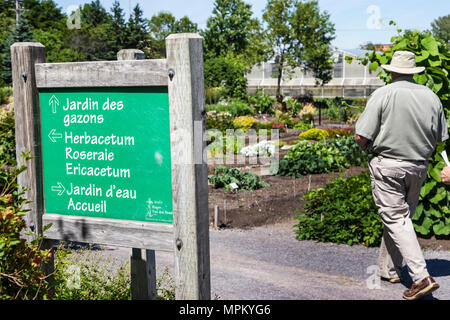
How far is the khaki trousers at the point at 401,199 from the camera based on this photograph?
432 cm

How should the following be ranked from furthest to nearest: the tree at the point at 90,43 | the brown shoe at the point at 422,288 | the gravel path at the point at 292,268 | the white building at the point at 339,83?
1. the tree at the point at 90,43
2. the white building at the point at 339,83
3. the gravel path at the point at 292,268
4. the brown shoe at the point at 422,288

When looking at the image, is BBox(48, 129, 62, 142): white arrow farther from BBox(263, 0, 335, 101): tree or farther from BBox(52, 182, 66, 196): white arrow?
BBox(263, 0, 335, 101): tree

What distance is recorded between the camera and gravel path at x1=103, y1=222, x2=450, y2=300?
183 inches

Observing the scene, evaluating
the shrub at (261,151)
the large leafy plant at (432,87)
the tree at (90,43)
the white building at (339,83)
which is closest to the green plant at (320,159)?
the shrub at (261,151)

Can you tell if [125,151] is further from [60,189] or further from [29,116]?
[29,116]

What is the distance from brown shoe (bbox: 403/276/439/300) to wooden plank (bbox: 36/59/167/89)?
2.79 m

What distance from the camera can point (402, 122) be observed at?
4.34 metres

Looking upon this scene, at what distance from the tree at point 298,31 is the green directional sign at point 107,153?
30594 millimetres

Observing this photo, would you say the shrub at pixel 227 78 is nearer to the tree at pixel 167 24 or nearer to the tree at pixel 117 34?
the tree at pixel 117 34

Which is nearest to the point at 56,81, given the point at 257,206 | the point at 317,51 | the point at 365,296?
the point at 365,296

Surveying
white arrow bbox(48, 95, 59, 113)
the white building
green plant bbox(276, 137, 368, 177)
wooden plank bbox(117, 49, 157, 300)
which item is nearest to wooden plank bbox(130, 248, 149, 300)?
wooden plank bbox(117, 49, 157, 300)

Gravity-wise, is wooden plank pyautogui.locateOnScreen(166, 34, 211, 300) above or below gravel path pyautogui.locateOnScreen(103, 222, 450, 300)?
above

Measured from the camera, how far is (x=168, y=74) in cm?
277

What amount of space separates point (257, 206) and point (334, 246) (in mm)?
2271
